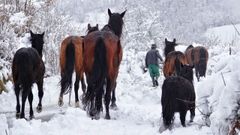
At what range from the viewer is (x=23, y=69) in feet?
32.7

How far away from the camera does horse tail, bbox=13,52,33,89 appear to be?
9.95 metres

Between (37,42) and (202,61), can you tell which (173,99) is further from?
(202,61)

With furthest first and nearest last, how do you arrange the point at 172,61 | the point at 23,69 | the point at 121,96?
1. the point at 121,96
2. the point at 172,61
3. the point at 23,69

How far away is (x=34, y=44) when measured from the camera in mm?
12008

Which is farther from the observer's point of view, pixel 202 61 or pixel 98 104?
pixel 202 61

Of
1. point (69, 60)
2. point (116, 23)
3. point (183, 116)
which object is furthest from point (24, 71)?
point (183, 116)

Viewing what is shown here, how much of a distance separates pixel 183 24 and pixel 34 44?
108937 mm

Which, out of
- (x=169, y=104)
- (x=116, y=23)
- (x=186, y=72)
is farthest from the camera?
(x=116, y=23)

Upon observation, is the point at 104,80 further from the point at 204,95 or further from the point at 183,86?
the point at 204,95

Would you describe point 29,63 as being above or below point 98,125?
above

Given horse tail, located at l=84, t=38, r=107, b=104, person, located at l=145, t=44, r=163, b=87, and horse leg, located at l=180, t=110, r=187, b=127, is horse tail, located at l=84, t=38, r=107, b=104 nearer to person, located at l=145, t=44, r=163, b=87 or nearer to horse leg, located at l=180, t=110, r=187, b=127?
horse leg, located at l=180, t=110, r=187, b=127

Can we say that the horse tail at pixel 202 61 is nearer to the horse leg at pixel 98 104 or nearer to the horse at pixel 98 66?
the horse at pixel 98 66

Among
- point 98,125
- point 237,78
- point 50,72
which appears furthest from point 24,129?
point 50,72

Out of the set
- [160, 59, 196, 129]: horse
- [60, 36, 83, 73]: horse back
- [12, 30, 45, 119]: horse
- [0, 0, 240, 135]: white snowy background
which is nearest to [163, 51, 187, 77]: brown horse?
[0, 0, 240, 135]: white snowy background
